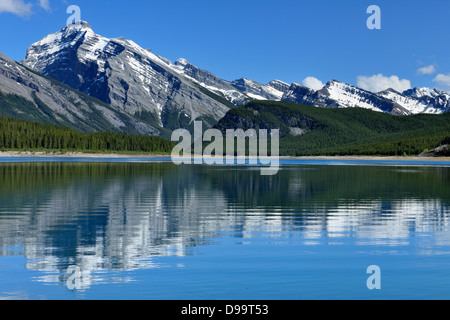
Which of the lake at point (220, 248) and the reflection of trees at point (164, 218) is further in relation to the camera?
the reflection of trees at point (164, 218)

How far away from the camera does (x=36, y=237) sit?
3041 centimetres

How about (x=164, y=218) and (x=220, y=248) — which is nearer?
(x=220, y=248)

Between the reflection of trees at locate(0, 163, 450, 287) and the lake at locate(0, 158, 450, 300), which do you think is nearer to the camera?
the lake at locate(0, 158, 450, 300)

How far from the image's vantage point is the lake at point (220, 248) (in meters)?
20.2

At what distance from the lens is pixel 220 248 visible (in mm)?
28125

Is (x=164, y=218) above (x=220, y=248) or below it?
above

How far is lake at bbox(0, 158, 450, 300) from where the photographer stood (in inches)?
795

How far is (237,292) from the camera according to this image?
19703 mm
